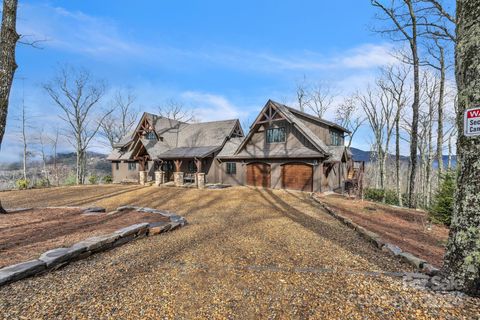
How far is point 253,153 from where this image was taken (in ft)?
63.4

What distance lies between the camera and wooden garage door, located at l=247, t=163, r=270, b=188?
18.7m

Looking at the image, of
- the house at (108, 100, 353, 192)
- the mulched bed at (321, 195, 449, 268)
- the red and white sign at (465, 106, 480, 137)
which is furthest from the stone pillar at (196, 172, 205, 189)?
the red and white sign at (465, 106, 480, 137)

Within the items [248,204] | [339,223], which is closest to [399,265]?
[339,223]

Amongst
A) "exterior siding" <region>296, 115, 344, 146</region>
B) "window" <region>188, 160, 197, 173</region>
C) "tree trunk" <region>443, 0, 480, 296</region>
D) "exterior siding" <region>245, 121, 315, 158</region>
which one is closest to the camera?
"tree trunk" <region>443, 0, 480, 296</region>

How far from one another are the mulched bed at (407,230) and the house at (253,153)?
575 centimetres

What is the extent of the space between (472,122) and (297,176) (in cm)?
1425

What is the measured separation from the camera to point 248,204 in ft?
38.7

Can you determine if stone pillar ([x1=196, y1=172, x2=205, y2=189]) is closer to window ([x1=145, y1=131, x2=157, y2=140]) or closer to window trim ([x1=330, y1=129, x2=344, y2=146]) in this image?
window ([x1=145, y1=131, x2=157, y2=140])

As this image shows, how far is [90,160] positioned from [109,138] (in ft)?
87.3

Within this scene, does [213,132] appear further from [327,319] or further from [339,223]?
[327,319]

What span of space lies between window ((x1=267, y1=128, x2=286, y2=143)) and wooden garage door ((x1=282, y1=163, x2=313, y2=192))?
2403mm

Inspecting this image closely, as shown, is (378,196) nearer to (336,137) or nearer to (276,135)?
(336,137)

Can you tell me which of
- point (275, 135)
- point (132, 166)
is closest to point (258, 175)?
point (275, 135)

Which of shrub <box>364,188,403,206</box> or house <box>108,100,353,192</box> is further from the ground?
house <box>108,100,353,192</box>
